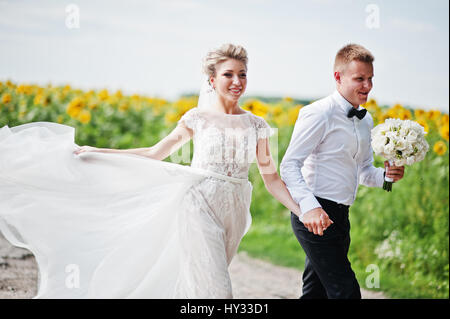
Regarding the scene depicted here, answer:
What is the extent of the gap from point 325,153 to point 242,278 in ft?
10.6

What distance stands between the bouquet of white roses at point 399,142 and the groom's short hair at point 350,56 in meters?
0.45

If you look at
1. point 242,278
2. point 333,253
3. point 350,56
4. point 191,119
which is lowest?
point 242,278

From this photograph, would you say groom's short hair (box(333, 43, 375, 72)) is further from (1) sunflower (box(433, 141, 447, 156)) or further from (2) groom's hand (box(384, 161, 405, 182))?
(1) sunflower (box(433, 141, 447, 156))

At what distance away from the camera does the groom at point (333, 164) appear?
10.3 ft

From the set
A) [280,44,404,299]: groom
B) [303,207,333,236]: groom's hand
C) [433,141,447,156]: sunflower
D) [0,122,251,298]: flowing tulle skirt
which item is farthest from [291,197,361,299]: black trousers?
[433,141,447,156]: sunflower

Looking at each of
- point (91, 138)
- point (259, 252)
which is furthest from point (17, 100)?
point (259, 252)

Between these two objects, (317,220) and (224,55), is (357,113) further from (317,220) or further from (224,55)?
(224,55)

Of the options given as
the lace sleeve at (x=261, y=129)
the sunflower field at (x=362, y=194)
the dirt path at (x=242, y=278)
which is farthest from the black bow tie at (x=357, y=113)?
the sunflower field at (x=362, y=194)

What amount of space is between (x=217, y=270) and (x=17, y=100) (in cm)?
624

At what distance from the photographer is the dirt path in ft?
16.6

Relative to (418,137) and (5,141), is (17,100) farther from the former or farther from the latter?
(418,137)

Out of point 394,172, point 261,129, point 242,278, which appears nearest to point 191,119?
point 261,129

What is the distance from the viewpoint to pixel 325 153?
10.7 feet

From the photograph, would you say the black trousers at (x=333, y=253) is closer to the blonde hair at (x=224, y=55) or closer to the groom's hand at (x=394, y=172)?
the groom's hand at (x=394, y=172)
